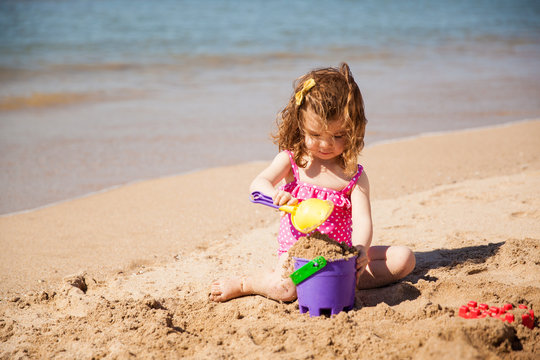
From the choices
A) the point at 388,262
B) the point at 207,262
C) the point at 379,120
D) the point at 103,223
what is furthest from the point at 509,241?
the point at 379,120

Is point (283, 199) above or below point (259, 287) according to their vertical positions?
above

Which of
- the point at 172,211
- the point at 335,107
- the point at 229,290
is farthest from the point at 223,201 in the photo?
the point at 335,107

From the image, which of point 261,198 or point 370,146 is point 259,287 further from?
point 370,146

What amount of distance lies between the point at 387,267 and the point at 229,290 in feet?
2.56

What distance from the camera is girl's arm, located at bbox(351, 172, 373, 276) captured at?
2.54 metres

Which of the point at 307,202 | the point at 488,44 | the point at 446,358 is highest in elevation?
the point at 488,44

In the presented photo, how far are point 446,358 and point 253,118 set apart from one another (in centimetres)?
484

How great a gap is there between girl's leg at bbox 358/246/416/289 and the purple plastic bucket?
14.7 inches

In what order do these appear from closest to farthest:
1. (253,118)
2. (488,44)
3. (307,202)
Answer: (307,202)
(253,118)
(488,44)

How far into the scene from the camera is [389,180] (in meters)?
4.48

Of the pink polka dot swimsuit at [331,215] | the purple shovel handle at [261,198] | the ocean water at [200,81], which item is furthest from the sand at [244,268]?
the ocean water at [200,81]

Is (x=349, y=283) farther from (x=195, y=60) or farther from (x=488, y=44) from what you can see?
(x=488, y=44)

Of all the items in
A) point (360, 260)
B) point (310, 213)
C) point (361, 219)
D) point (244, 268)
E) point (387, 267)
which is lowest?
point (244, 268)

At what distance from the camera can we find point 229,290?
8.67 feet
